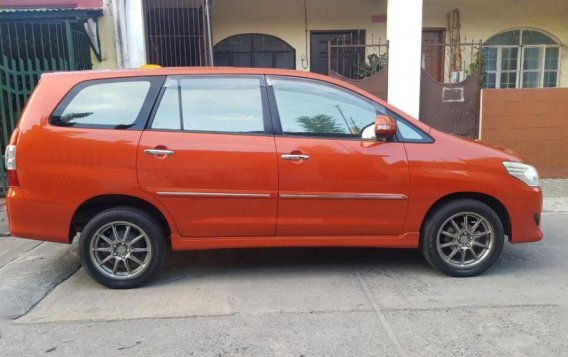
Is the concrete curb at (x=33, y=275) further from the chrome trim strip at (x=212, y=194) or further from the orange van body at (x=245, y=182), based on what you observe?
the chrome trim strip at (x=212, y=194)

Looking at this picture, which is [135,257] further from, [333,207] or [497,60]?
[497,60]

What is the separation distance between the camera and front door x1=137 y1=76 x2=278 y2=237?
427 centimetres

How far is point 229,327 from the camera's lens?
3729 millimetres

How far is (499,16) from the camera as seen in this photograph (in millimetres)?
10711

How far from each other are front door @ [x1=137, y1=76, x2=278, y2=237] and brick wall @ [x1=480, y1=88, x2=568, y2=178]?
223 inches

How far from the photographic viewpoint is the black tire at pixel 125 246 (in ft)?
14.2

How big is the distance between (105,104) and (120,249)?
4.08 feet

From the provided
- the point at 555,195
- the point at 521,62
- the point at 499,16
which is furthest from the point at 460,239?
the point at 521,62

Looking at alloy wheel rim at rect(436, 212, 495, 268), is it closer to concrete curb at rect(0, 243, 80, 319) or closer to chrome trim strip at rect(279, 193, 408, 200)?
chrome trim strip at rect(279, 193, 408, 200)

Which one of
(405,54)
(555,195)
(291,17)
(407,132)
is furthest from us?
(291,17)

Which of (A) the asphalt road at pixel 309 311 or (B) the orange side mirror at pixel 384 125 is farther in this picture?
(B) the orange side mirror at pixel 384 125

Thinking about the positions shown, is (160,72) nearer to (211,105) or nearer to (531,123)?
(211,105)

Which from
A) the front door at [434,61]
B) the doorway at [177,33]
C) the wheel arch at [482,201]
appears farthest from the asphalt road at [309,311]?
the front door at [434,61]

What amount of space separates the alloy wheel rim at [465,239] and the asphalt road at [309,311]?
7.7 inches
